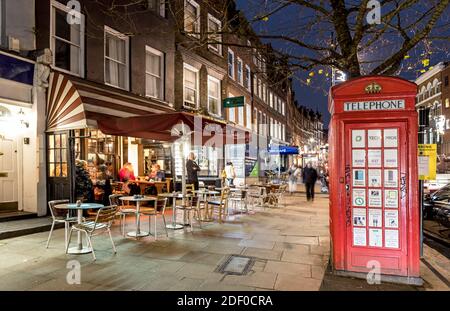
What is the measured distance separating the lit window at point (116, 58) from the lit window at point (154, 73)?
120 cm

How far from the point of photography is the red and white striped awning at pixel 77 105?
8.39m

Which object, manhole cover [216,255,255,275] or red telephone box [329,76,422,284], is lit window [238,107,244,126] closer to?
manhole cover [216,255,255,275]

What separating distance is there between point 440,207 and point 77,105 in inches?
370

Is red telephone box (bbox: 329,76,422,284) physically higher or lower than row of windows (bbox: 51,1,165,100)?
lower

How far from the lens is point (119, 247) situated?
265 inches

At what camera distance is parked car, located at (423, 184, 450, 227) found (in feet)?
25.5

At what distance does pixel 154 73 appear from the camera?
46.3ft

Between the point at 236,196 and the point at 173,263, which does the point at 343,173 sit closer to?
the point at 173,263

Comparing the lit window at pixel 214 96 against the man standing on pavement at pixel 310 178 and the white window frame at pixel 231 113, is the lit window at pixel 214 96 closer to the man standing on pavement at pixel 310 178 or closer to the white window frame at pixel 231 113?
the white window frame at pixel 231 113

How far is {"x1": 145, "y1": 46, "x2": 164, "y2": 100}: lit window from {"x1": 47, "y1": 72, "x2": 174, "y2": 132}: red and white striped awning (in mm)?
3542

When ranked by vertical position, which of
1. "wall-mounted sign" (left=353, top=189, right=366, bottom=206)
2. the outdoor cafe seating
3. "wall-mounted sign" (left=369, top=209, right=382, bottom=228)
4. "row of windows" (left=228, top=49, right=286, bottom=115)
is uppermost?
"row of windows" (left=228, top=49, right=286, bottom=115)

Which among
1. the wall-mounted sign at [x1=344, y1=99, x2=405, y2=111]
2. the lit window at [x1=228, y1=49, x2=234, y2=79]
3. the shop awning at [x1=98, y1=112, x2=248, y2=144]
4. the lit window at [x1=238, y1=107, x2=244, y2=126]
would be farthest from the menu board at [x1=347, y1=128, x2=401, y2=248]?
the lit window at [x1=238, y1=107, x2=244, y2=126]

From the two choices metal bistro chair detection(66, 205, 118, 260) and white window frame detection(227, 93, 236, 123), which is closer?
metal bistro chair detection(66, 205, 118, 260)

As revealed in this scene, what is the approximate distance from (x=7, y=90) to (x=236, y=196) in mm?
8099
